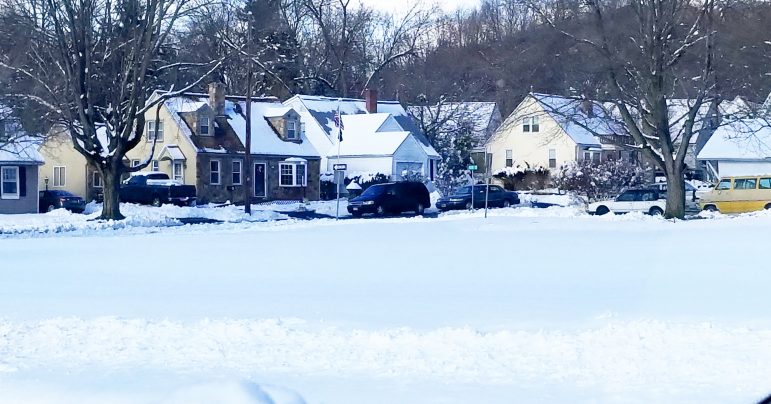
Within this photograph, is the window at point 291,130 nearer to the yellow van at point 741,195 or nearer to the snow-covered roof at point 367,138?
the snow-covered roof at point 367,138

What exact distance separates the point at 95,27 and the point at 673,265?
27.5 m

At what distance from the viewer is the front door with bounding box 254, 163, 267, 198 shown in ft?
208

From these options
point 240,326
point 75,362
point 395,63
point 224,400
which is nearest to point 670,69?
point 240,326

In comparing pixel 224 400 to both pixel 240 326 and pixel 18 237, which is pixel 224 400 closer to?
pixel 240 326

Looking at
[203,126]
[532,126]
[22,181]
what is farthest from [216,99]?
[532,126]

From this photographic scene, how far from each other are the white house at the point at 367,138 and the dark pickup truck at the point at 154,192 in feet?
48.6

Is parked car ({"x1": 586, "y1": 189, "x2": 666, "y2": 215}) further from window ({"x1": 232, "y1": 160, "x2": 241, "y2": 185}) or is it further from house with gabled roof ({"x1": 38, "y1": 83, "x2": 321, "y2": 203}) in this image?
window ({"x1": 232, "y1": 160, "x2": 241, "y2": 185})

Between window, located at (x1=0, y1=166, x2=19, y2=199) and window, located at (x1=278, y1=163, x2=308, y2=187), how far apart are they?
17747 millimetres

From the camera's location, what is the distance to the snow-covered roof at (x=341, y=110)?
238ft

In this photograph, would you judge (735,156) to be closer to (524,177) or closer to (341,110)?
(524,177)

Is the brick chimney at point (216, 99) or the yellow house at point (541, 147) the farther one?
the yellow house at point (541, 147)

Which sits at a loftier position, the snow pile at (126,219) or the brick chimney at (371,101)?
the brick chimney at (371,101)

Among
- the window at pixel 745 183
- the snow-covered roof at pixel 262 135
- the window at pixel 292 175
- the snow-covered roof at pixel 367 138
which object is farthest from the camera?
the snow-covered roof at pixel 367 138

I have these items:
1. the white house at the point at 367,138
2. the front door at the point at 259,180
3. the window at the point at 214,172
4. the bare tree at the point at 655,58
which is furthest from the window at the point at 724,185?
the window at the point at 214,172
